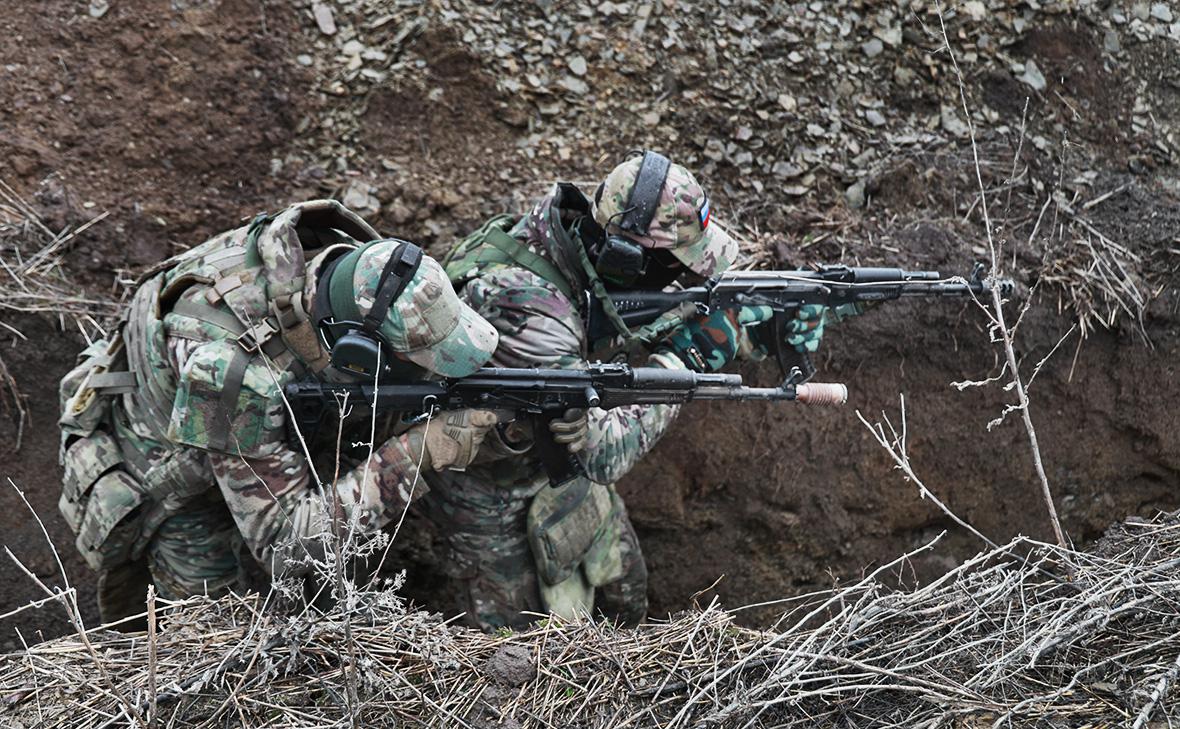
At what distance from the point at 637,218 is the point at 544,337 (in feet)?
1.93

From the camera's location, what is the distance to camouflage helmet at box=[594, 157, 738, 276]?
4395mm

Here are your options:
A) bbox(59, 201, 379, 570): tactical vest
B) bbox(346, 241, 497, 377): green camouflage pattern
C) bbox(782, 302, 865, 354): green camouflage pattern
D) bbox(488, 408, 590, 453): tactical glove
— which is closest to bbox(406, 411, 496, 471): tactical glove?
bbox(488, 408, 590, 453): tactical glove

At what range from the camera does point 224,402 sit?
3.81 meters

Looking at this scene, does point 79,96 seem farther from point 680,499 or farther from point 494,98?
point 680,499

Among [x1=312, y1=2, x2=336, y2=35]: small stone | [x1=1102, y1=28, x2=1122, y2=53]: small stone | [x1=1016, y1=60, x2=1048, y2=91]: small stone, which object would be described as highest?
[x1=1102, y1=28, x2=1122, y2=53]: small stone

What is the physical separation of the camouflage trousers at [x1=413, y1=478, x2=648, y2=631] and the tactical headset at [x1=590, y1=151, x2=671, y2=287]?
3.65ft

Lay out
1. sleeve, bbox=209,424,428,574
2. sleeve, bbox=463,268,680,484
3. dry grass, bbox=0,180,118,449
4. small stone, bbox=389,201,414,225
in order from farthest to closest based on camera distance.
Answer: small stone, bbox=389,201,414,225 → dry grass, bbox=0,180,118,449 → sleeve, bbox=463,268,680,484 → sleeve, bbox=209,424,428,574

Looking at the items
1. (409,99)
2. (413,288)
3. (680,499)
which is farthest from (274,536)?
(409,99)

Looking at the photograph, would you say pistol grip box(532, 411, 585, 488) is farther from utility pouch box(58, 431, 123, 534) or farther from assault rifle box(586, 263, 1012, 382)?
utility pouch box(58, 431, 123, 534)

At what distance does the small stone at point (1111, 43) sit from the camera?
679cm

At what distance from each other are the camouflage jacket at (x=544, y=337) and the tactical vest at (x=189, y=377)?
583 millimetres

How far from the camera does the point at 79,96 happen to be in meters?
5.91

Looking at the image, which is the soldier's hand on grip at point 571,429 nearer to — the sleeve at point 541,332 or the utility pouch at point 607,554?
the sleeve at point 541,332

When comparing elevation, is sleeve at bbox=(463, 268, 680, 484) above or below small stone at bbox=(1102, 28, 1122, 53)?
below
